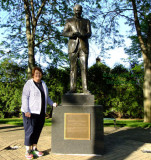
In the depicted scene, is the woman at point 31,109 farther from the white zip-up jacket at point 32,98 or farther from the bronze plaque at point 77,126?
the bronze plaque at point 77,126

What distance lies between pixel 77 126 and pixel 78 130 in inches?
3.9

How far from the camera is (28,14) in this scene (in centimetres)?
1108

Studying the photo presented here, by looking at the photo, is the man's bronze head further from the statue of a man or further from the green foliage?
the green foliage

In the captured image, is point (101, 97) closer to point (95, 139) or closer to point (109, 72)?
point (109, 72)

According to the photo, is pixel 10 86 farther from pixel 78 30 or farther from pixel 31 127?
pixel 31 127

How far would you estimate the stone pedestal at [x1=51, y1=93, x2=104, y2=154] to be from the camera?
Result: 4.16m

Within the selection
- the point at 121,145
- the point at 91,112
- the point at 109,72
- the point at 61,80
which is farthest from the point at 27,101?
the point at 109,72

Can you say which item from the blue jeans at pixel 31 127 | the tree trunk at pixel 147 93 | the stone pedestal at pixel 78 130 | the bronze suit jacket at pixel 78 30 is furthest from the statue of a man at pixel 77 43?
the tree trunk at pixel 147 93

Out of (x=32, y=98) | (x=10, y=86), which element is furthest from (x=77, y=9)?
(x=10, y=86)

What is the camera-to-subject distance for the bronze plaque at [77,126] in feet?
13.8

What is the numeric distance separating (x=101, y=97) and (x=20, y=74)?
6538 mm

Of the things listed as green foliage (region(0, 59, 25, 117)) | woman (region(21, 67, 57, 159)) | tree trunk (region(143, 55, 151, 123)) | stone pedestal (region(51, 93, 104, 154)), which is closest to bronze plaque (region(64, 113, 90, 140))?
stone pedestal (region(51, 93, 104, 154))

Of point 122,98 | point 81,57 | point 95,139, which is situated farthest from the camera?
point 122,98

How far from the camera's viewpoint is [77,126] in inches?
168
